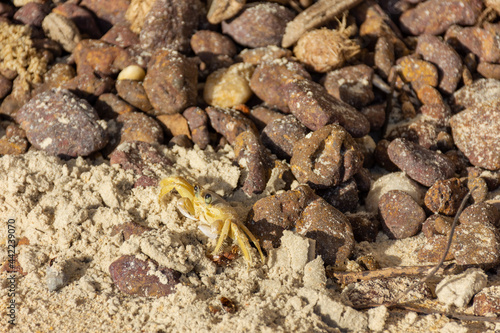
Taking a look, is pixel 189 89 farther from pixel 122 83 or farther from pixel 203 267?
pixel 203 267

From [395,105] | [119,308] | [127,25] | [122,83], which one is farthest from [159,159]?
[395,105]

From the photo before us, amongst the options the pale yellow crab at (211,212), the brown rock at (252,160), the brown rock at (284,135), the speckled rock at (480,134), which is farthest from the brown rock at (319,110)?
the pale yellow crab at (211,212)

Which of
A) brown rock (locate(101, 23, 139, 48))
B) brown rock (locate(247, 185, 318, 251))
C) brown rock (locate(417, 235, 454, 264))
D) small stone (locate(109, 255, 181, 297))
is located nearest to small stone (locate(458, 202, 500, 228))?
brown rock (locate(417, 235, 454, 264))

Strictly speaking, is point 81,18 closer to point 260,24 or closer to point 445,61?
point 260,24

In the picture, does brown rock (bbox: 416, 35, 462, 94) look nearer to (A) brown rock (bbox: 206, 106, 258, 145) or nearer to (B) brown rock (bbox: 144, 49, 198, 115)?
(A) brown rock (bbox: 206, 106, 258, 145)

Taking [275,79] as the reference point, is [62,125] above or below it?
below

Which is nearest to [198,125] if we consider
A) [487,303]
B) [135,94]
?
[135,94]
